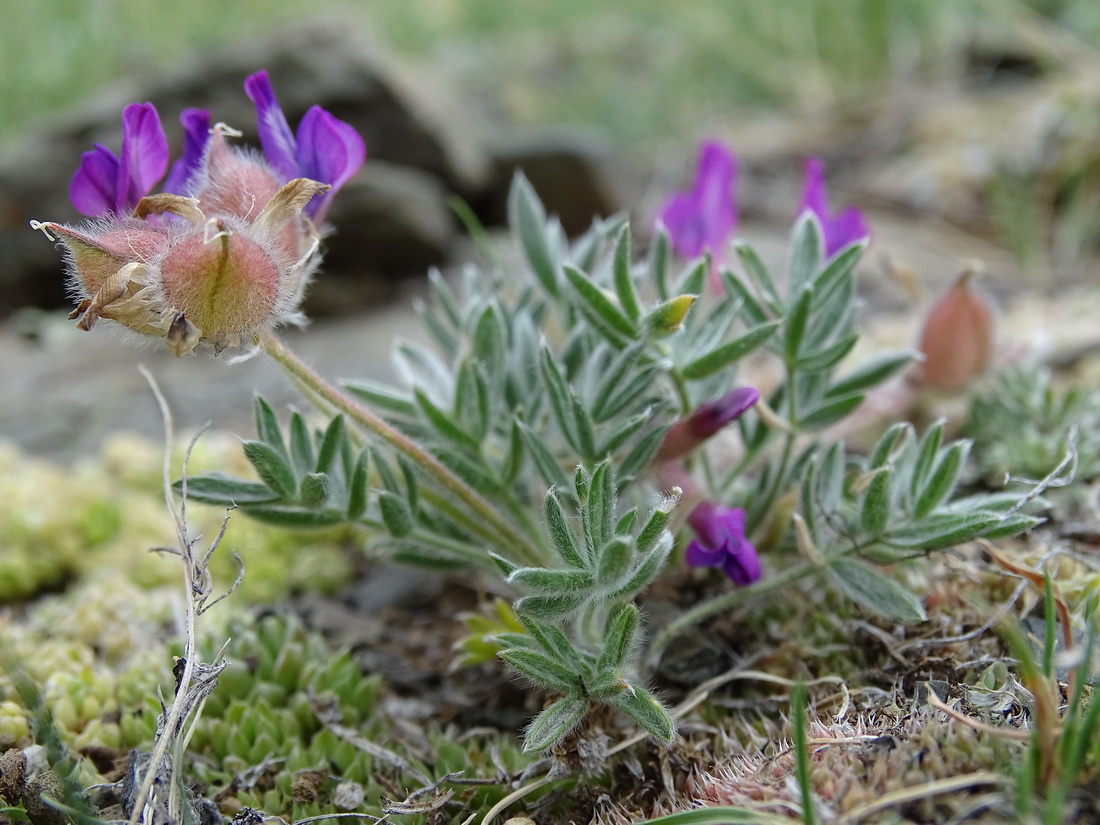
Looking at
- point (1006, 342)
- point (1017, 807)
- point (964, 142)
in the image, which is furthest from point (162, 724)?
point (964, 142)

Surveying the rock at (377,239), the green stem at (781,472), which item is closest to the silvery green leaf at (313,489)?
the green stem at (781,472)

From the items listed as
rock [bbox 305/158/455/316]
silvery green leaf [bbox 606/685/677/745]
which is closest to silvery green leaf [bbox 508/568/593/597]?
silvery green leaf [bbox 606/685/677/745]

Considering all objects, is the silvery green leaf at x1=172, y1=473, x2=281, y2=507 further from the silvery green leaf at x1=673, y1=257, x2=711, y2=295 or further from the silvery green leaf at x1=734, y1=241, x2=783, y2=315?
the silvery green leaf at x1=734, y1=241, x2=783, y2=315

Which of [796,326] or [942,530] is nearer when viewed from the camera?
[942,530]

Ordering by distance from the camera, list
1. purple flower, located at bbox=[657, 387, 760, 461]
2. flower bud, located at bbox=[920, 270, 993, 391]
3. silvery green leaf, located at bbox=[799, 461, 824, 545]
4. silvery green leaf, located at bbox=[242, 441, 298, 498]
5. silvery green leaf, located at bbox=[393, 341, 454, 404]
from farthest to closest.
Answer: flower bud, located at bbox=[920, 270, 993, 391] → silvery green leaf, located at bbox=[393, 341, 454, 404] → silvery green leaf, located at bbox=[799, 461, 824, 545] → purple flower, located at bbox=[657, 387, 760, 461] → silvery green leaf, located at bbox=[242, 441, 298, 498]

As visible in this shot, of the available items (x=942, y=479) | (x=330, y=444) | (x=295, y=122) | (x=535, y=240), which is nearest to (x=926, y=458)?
(x=942, y=479)

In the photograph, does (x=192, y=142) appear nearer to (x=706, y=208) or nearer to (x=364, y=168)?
(x=706, y=208)
